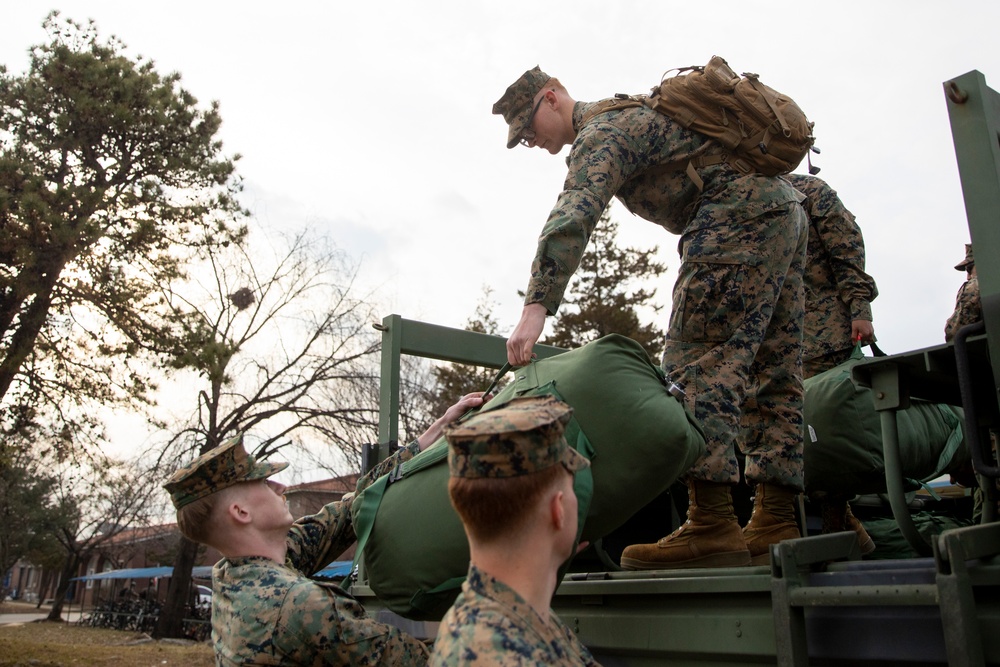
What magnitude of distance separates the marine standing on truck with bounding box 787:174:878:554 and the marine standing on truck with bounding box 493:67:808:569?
3.66ft

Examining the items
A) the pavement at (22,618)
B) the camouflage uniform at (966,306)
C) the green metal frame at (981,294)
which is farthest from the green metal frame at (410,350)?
the pavement at (22,618)

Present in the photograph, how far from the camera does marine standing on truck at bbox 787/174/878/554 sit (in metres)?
3.85

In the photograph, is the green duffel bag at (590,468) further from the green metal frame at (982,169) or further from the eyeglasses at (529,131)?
the eyeglasses at (529,131)

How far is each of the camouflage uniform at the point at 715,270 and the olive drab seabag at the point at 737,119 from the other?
4 cm

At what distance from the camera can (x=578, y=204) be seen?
8.29 ft

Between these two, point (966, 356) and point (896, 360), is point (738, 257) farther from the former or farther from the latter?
point (966, 356)

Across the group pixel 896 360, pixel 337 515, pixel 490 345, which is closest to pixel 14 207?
pixel 490 345

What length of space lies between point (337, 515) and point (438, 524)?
2.29 feet

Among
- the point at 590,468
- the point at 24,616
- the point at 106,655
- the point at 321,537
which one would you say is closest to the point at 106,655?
the point at 106,655

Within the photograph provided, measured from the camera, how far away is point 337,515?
2580mm

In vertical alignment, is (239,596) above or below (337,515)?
below

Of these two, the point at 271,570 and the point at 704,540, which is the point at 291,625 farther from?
the point at 704,540

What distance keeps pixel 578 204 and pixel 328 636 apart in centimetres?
132

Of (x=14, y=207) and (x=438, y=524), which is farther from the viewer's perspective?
(x=14, y=207)
